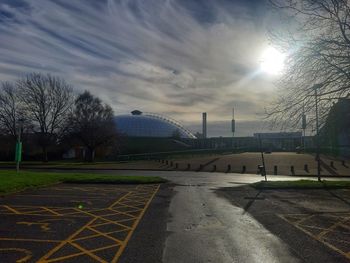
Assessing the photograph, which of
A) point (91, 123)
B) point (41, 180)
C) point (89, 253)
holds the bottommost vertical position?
point (89, 253)

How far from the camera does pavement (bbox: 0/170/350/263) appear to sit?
295 inches

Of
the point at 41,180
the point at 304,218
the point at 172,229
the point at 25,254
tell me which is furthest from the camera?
the point at 41,180

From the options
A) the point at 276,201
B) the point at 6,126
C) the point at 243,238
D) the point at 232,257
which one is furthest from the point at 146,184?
the point at 6,126

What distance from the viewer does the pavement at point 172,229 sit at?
7496mm

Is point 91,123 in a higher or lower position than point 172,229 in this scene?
higher

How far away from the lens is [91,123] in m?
70.5

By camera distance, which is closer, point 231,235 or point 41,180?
point 231,235

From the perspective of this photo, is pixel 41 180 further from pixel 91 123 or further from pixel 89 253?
pixel 91 123

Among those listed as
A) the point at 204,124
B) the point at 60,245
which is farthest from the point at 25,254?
the point at 204,124

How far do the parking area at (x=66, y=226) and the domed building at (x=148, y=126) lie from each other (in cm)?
→ 11196

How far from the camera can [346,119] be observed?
73.3ft

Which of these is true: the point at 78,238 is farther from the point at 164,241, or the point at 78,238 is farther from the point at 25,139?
the point at 25,139

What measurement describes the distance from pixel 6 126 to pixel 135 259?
6321 cm

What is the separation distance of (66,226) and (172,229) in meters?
2.60
